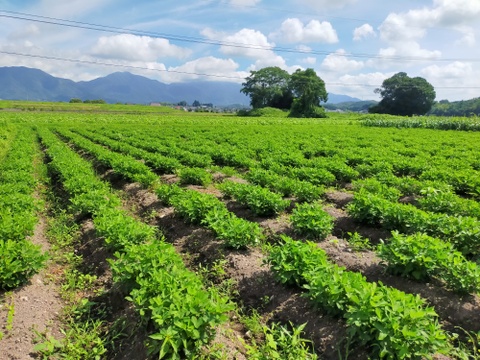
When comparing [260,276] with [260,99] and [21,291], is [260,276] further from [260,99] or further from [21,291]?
[260,99]

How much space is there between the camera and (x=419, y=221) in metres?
6.86

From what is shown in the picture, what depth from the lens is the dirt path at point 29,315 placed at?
13.8 ft

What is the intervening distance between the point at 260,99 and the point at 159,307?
104573mm

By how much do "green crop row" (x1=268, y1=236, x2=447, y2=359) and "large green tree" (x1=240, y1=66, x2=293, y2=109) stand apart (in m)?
100

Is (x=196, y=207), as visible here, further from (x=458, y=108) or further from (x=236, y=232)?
(x=458, y=108)

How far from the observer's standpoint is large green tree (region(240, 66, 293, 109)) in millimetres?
102938

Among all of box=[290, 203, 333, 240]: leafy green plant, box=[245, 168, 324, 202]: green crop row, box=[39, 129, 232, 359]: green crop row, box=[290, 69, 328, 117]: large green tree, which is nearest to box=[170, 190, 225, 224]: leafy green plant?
box=[39, 129, 232, 359]: green crop row

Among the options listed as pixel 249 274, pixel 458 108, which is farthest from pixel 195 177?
pixel 458 108

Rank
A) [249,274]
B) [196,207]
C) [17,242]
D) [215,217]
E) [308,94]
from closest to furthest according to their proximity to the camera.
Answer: [249,274] < [17,242] < [215,217] < [196,207] < [308,94]

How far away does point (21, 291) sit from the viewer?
17.9ft

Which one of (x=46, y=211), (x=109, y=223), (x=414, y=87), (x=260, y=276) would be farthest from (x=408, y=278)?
(x=414, y=87)

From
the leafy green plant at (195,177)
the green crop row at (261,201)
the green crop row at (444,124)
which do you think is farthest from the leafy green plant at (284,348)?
the green crop row at (444,124)

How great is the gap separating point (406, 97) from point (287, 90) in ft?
119

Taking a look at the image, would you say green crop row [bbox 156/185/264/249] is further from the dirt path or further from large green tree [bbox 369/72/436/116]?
large green tree [bbox 369/72/436/116]
